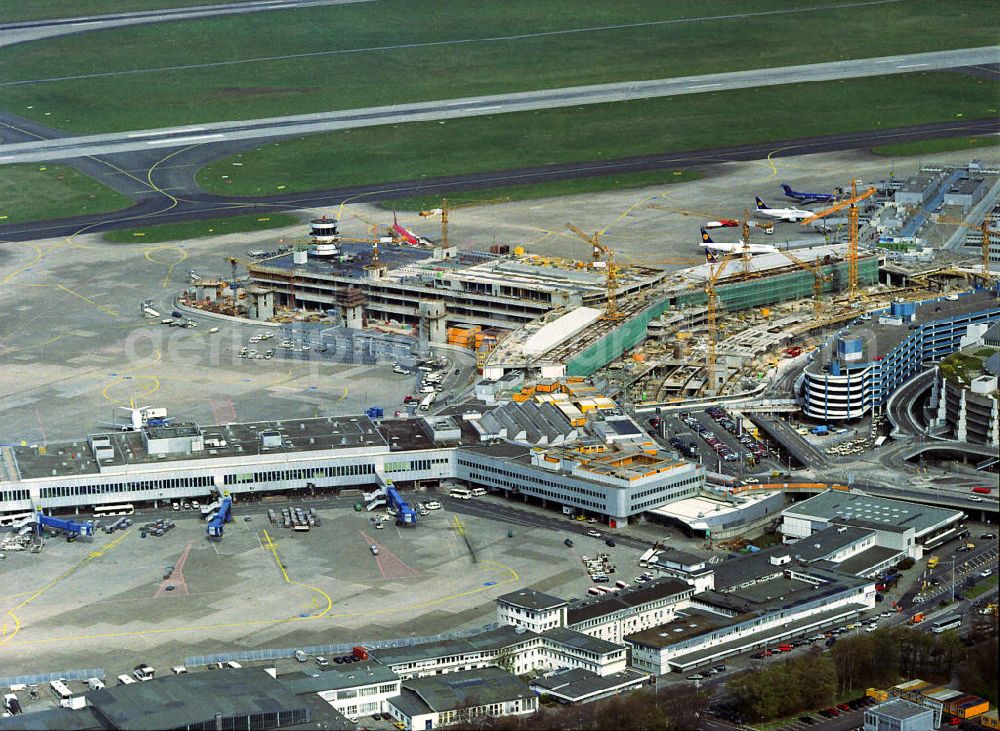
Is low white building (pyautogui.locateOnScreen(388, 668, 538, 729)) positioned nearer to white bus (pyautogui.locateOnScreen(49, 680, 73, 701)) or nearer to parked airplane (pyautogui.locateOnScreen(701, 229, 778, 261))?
white bus (pyautogui.locateOnScreen(49, 680, 73, 701))

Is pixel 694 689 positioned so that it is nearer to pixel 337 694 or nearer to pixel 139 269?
pixel 337 694

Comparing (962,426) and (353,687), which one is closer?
(353,687)

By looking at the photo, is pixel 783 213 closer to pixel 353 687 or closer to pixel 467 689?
pixel 467 689

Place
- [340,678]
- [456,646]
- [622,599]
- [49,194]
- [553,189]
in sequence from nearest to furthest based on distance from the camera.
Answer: [340,678] < [456,646] < [622,599] < [553,189] < [49,194]

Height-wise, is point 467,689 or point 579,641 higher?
point 467,689

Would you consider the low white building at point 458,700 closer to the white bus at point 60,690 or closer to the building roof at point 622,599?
the building roof at point 622,599

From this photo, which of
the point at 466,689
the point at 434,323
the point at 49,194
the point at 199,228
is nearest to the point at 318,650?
the point at 466,689
